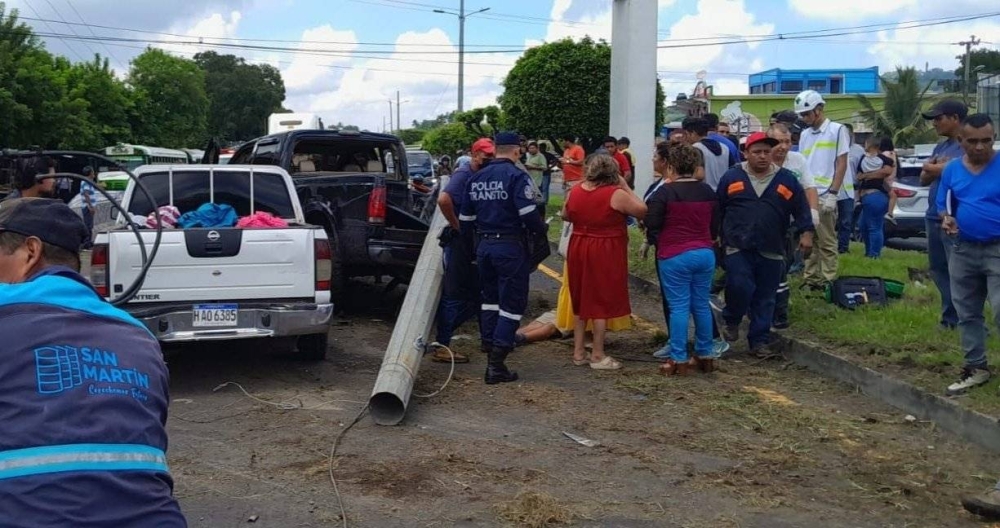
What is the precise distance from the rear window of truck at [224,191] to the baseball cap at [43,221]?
637cm

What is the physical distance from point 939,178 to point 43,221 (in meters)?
6.63

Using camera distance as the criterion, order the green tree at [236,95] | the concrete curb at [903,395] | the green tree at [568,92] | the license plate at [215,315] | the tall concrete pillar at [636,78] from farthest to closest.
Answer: the green tree at [236,95], the green tree at [568,92], the tall concrete pillar at [636,78], the license plate at [215,315], the concrete curb at [903,395]

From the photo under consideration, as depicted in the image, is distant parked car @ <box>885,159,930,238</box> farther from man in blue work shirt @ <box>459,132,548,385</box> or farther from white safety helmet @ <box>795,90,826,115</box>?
man in blue work shirt @ <box>459,132,548,385</box>

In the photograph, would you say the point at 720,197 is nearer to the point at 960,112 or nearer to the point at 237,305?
the point at 960,112

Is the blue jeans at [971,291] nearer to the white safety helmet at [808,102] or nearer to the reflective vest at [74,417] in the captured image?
the white safety helmet at [808,102]

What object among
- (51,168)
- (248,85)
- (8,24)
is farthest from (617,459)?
(248,85)

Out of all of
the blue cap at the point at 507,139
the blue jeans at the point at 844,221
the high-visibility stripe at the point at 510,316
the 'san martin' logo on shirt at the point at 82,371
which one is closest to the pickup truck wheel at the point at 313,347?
the high-visibility stripe at the point at 510,316

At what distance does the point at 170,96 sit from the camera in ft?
209

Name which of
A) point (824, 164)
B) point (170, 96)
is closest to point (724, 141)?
point (824, 164)

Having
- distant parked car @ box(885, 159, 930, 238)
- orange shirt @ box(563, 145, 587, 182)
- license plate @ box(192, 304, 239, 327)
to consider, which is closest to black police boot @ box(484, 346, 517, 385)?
license plate @ box(192, 304, 239, 327)

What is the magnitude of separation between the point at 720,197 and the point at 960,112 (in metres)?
1.96

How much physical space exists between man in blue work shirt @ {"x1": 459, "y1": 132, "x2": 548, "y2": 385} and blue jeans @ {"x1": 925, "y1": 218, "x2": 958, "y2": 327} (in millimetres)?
3109

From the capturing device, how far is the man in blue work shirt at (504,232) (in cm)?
737

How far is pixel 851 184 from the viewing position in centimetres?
1087
